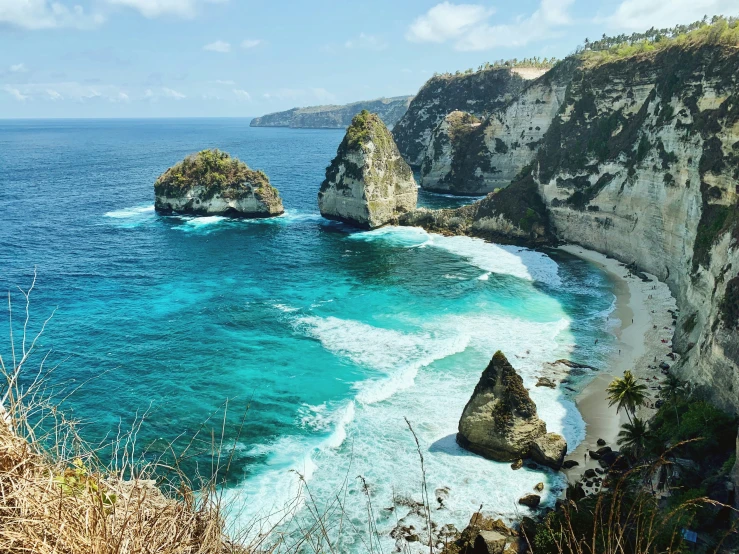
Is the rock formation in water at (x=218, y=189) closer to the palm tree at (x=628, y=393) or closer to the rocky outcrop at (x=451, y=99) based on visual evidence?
the rocky outcrop at (x=451, y=99)

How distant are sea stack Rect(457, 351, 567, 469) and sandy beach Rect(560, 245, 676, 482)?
7.45ft

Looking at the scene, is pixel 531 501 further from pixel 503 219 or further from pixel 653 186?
pixel 503 219

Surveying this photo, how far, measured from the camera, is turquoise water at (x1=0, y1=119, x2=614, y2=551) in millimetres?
31312

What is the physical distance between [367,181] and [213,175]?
2954 cm

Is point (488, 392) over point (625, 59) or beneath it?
beneath

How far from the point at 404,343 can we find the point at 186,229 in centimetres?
5399

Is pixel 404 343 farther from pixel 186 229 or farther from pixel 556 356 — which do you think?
pixel 186 229

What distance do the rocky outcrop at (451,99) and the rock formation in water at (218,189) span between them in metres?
61.9

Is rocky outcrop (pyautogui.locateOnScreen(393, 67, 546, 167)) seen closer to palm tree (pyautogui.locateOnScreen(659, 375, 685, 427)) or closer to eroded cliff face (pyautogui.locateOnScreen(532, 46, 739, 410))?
eroded cliff face (pyautogui.locateOnScreen(532, 46, 739, 410))

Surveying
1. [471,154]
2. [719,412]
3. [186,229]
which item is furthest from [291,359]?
[471,154]

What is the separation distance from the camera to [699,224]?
4781 centimetres

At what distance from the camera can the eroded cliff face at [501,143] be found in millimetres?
100750

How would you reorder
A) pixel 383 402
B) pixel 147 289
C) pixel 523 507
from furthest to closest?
pixel 147 289 → pixel 383 402 → pixel 523 507

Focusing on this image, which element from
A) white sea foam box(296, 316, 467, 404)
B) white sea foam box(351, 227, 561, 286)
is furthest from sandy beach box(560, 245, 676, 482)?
white sea foam box(296, 316, 467, 404)
